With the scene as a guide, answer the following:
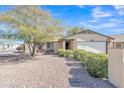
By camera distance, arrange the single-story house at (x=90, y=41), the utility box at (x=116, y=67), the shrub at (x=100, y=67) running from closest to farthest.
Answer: the utility box at (x=116, y=67) < the shrub at (x=100, y=67) < the single-story house at (x=90, y=41)

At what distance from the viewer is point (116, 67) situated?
784 centimetres

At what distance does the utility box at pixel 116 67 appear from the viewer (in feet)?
24.0

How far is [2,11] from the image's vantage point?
1731 cm

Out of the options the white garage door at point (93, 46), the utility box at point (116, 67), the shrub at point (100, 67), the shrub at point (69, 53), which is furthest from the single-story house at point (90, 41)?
the utility box at point (116, 67)

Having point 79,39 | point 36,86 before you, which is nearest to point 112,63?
point 36,86

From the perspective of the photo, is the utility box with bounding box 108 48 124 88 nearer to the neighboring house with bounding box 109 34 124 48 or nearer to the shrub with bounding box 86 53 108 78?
the shrub with bounding box 86 53 108 78

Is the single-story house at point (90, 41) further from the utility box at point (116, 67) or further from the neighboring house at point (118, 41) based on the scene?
the utility box at point (116, 67)

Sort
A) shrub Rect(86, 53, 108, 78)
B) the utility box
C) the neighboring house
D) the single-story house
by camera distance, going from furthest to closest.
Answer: the neighboring house, the single-story house, shrub Rect(86, 53, 108, 78), the utility box

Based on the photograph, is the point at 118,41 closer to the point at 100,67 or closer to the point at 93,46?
the point at 93,46

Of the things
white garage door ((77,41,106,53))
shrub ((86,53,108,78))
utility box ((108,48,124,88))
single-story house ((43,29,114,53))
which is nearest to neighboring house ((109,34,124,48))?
single-story house ((43,29,114,53))

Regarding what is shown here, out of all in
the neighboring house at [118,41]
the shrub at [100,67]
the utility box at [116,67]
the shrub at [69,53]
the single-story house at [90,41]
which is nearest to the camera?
the utility box at [116,67]

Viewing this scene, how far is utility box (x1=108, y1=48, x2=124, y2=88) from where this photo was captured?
288 inches
